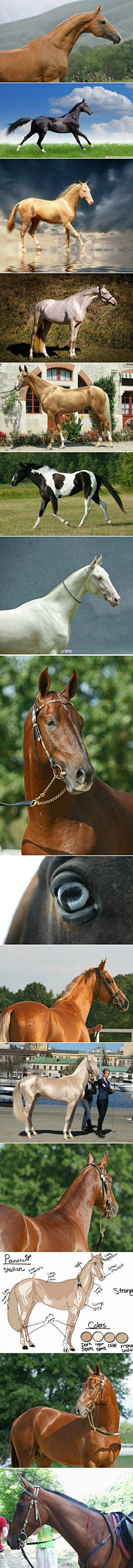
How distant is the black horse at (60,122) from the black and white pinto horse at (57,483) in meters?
1.81

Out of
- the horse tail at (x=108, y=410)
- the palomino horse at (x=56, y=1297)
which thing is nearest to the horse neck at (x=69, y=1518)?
the palomino horse at (x=56, y=1297)

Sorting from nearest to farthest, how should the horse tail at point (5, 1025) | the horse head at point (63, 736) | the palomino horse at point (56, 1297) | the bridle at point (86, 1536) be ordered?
the bridle at point (86, 1536), the palomino horse at point (56, 1297), the horse tail at point (5, 1025), the horse head at point (63, 736)

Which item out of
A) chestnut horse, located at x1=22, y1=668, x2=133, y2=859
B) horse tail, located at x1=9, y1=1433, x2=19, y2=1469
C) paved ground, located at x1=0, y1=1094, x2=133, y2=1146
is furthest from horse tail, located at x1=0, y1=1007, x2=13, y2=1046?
horse tail, located at x1=9, y1=1433, x2=19, y2=1469

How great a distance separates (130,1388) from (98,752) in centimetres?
328

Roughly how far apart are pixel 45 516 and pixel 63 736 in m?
1.20

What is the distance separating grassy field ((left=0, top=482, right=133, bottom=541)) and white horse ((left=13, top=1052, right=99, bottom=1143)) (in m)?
2.77

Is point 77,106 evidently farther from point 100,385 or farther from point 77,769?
point 77,769

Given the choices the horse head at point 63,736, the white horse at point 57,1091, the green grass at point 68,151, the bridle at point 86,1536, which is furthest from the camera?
the green grass at point 68,151

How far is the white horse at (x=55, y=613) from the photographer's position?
18.7ft

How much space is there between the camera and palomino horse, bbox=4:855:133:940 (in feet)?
18.4

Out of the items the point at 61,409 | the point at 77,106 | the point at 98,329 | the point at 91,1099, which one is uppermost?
the point at 77,106

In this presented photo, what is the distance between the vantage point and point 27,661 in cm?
570

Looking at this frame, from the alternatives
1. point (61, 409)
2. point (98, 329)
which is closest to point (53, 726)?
point (61, 409)

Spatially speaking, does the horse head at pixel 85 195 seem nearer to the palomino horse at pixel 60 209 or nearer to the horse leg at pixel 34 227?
the palomino horse at pixel 60 209
